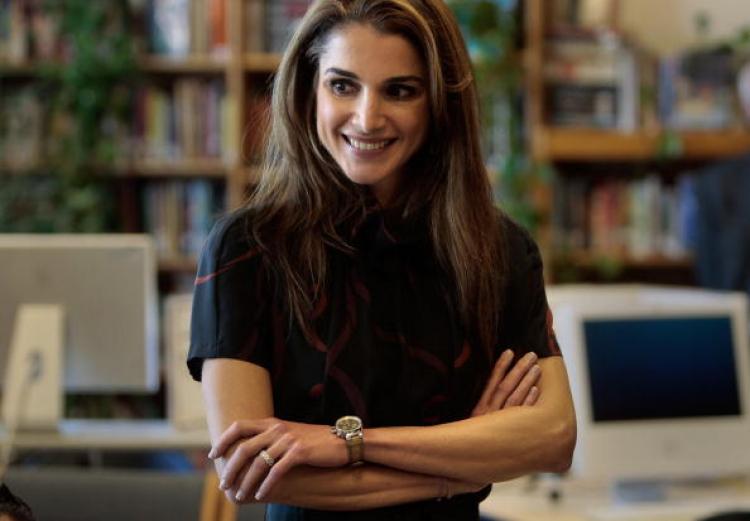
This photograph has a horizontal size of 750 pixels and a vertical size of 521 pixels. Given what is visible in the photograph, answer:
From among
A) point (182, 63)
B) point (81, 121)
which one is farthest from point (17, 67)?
point (182, 63)

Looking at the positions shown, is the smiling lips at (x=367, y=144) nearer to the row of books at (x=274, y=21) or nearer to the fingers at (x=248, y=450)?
the fingers at (x=248, y=450)

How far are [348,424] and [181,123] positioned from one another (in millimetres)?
3048

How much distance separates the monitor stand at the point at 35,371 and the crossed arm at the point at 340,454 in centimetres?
139

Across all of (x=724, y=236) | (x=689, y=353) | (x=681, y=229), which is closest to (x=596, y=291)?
(x=689, y=353)

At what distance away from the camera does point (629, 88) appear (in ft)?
13.3

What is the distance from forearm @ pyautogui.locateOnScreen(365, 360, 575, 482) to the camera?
1324 millimetres

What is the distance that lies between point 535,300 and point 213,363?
45 cm

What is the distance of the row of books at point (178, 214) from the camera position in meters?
4.23

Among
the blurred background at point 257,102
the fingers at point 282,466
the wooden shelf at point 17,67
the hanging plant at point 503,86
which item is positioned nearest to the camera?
the fingers at point 282,466

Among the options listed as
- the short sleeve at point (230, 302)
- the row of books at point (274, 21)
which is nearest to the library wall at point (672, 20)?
the row of books at point (274, 21)

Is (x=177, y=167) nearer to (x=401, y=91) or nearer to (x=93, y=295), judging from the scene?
(x=93, y=295)

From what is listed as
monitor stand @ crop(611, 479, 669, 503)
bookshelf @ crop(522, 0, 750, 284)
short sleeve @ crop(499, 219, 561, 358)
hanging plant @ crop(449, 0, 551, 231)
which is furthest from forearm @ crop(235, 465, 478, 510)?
bookshelf @ crop(522, 0, 750, 284)

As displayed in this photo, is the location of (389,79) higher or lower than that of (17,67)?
lower

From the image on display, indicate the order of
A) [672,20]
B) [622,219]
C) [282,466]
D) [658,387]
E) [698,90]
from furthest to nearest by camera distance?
1. [672,20]
2. [622,219]
3. [698,90]
4. [658,387]
5. [282,466]
